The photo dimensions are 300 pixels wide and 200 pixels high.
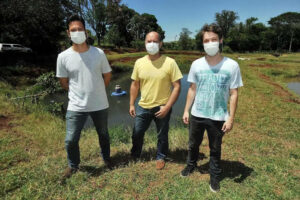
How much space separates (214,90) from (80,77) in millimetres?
1608

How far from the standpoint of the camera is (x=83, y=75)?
2359mm

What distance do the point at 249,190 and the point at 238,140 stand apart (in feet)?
5.95

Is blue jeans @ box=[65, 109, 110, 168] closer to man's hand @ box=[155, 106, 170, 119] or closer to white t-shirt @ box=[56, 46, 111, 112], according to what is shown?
white t-shirt @ box=[56, 46, 111, 112]

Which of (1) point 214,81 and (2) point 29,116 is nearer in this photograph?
(1) point 214,81

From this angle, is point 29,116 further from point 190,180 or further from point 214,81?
point 214,81

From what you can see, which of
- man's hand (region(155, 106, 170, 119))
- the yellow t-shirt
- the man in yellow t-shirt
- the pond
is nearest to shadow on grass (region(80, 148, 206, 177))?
the man in yellow t-shirt

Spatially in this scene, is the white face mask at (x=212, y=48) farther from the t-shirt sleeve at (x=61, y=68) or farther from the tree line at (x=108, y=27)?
the tree line at (x=108, y=27)

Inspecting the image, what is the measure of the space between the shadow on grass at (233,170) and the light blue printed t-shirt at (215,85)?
3.29 feet

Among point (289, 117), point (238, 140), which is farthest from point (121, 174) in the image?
point (289, 117)

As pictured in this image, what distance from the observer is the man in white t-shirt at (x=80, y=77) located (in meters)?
2.34

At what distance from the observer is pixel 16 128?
4.47 metres

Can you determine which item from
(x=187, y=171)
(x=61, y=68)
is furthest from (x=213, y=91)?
(x=61, y=68)

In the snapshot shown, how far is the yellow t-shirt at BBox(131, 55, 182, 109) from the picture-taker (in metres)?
2.50

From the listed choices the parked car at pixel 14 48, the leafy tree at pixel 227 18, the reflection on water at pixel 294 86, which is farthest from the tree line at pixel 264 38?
the parked car at pixel 14 48
